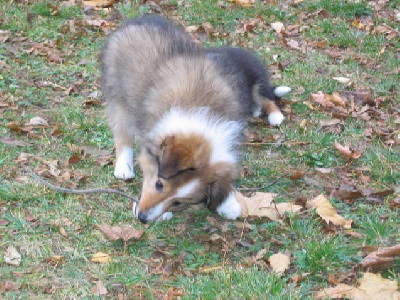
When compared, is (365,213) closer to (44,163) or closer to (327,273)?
(327,273)

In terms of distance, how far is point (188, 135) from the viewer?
3.74 m

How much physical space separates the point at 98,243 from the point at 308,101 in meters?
3.09

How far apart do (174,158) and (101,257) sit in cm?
83

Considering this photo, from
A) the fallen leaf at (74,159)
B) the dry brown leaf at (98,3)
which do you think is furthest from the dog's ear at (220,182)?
the dry brown leaf at (98,3)

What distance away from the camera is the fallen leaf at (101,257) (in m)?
3.81

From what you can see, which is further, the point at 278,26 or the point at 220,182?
the point at 278,26

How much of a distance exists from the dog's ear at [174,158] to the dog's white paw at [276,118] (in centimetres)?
232

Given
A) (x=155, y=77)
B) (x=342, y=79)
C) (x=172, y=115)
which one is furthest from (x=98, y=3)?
(x=172, y=115)

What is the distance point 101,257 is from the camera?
3832 millimetres

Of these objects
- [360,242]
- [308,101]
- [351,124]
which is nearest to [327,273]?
[360,242]

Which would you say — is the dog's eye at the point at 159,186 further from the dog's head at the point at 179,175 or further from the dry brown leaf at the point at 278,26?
the dry brown leaf at the point at 278,26

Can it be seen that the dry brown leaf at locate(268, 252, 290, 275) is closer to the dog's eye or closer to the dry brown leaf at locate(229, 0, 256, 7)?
the dog's eye

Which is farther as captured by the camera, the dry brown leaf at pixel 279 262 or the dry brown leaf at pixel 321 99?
the dry brown leaf at pixel 321 99

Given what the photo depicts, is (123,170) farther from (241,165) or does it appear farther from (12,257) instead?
(12,257)
